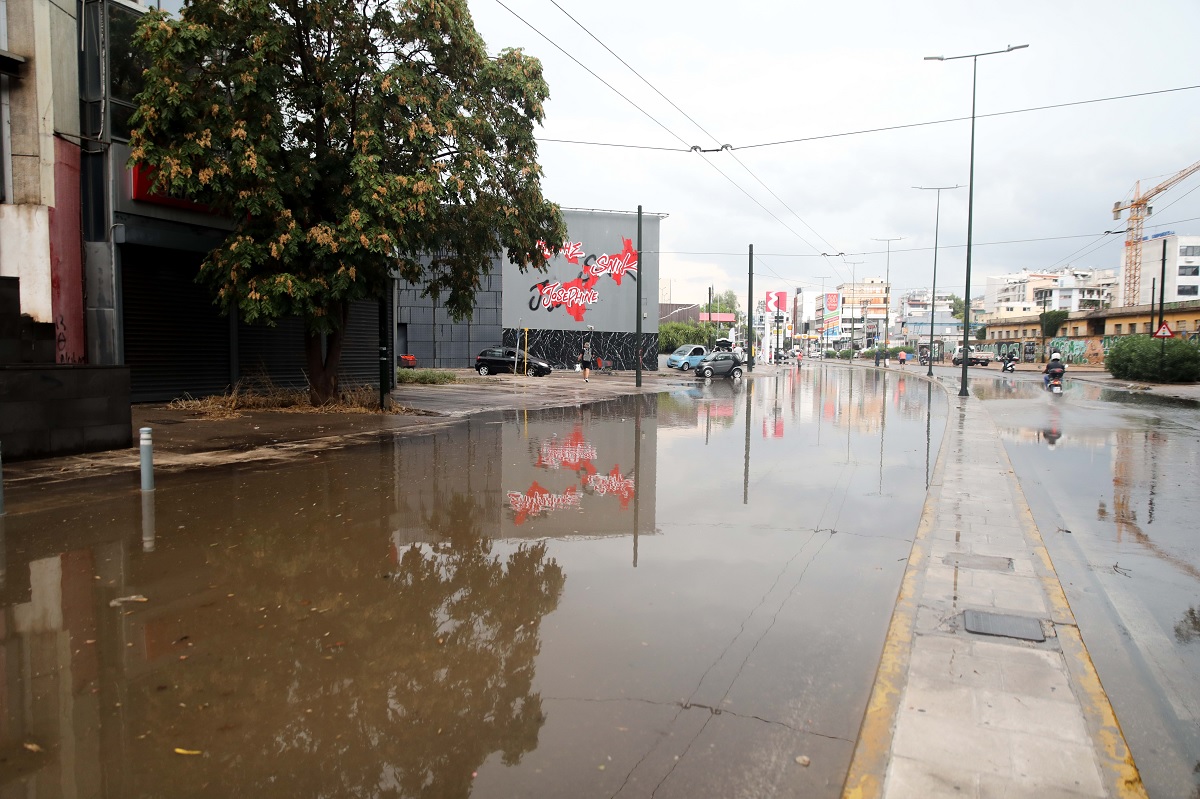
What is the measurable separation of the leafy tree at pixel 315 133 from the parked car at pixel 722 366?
85.4ft

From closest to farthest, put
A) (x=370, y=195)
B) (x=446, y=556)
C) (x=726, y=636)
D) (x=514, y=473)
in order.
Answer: (x=726, y=636), (x=446, y=556), (x=514, y=473), (x=370, y=195)

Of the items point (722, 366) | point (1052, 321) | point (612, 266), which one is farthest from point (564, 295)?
point (1052, 321)

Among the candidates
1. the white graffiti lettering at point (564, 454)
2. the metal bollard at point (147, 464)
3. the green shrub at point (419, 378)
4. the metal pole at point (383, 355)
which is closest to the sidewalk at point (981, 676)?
the metal bollard at point (147, 464)

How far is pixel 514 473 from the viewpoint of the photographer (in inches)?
460

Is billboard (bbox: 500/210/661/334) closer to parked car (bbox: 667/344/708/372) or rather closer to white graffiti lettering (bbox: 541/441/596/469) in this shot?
parked car (bbox: 667/344/708/372)

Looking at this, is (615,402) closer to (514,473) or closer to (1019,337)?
(514,473)

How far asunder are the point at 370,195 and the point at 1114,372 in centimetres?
4666

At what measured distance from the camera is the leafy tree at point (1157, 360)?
3947cm

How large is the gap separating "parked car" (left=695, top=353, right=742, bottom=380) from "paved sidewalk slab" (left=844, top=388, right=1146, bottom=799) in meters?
35.7

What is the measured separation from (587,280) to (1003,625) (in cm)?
4481

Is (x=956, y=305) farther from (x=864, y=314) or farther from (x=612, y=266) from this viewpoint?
(x=612, y=266)

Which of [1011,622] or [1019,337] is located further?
[1019,337]

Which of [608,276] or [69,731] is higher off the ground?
[608,276]

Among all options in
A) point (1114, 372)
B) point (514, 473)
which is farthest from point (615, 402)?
point (1114, 372)
